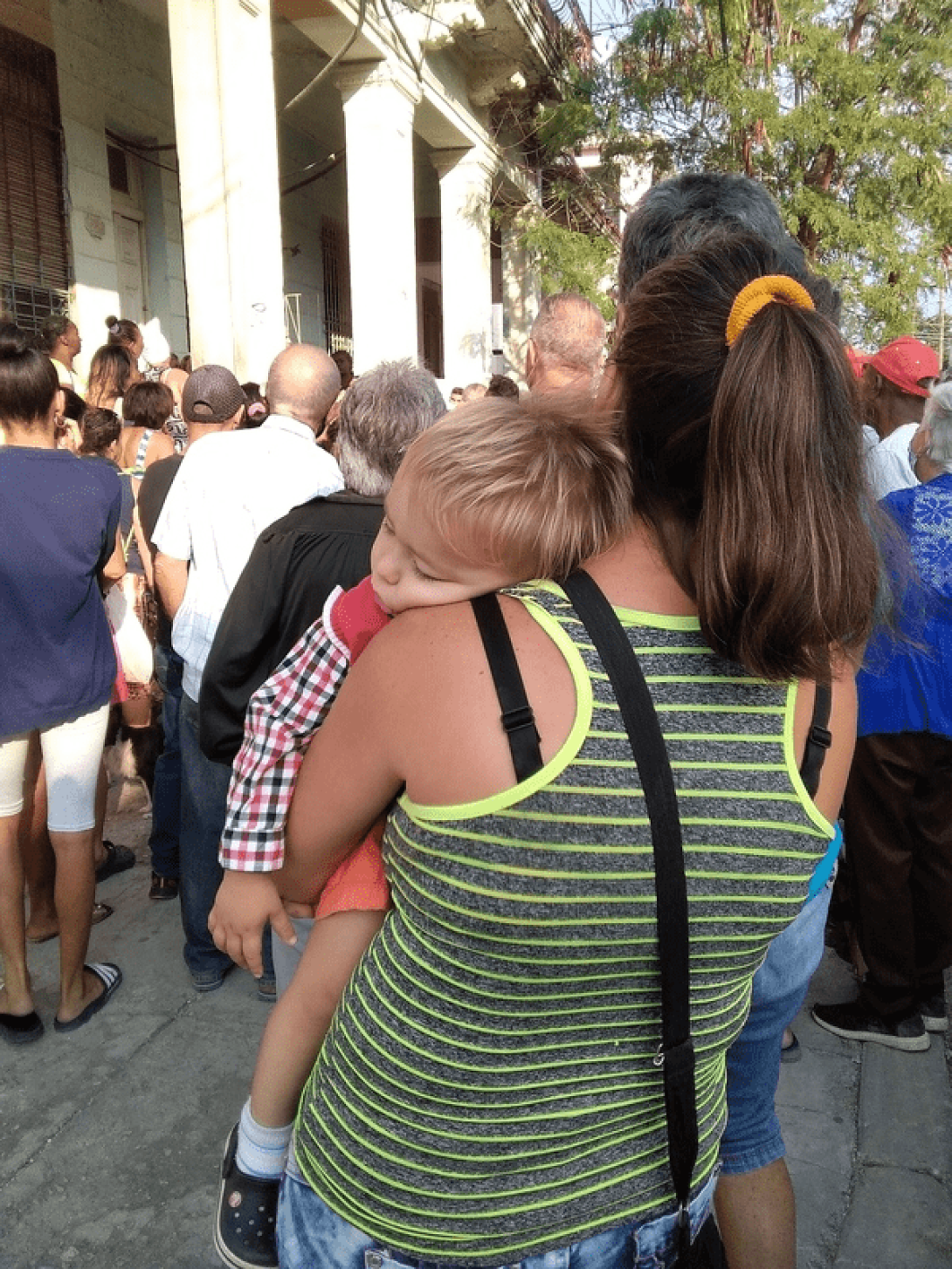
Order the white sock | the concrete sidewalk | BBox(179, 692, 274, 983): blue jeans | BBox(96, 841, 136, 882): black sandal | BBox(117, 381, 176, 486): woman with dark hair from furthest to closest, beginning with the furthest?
1. BBox(117, 381, 176, 486): woman with dark hair
2. BBox(96, 841, 136, 882): black sandal
3. BBox(179, 692, 274, 983): blue jeans
4. the concrete sidewalk
5. the white sock

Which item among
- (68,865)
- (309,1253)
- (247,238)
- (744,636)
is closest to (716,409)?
(744,636)

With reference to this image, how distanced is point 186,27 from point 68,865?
5677mm

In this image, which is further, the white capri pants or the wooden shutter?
the wooden shutter

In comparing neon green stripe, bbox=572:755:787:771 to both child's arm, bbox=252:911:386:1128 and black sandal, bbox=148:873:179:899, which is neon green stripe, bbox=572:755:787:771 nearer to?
child's arm, bbox=252:911:386:1128

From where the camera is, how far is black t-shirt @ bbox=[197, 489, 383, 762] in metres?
2.55

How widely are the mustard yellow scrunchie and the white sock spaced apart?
1185mm

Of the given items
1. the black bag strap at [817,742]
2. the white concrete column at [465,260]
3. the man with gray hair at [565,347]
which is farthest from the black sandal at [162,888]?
the white concrete column at [465,260]

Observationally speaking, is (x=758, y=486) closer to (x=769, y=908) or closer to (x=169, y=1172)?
(x=769, y=908)

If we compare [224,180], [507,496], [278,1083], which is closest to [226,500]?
[278,1083]

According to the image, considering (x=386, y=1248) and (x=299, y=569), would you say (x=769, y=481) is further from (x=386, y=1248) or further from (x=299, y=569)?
(x=299, y=569)

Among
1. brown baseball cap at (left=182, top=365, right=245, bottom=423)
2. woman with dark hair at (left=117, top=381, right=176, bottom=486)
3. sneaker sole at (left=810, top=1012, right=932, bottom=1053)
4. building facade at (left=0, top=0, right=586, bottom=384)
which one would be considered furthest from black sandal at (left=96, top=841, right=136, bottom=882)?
building facade at (left=0, top=0, right=586, bottom=384)

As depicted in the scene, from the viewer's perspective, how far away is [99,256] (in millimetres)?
9469

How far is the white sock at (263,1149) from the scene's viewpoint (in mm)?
1450

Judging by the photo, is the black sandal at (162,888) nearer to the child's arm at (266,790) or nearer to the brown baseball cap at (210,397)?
the brown baseball cap at (210,397)
